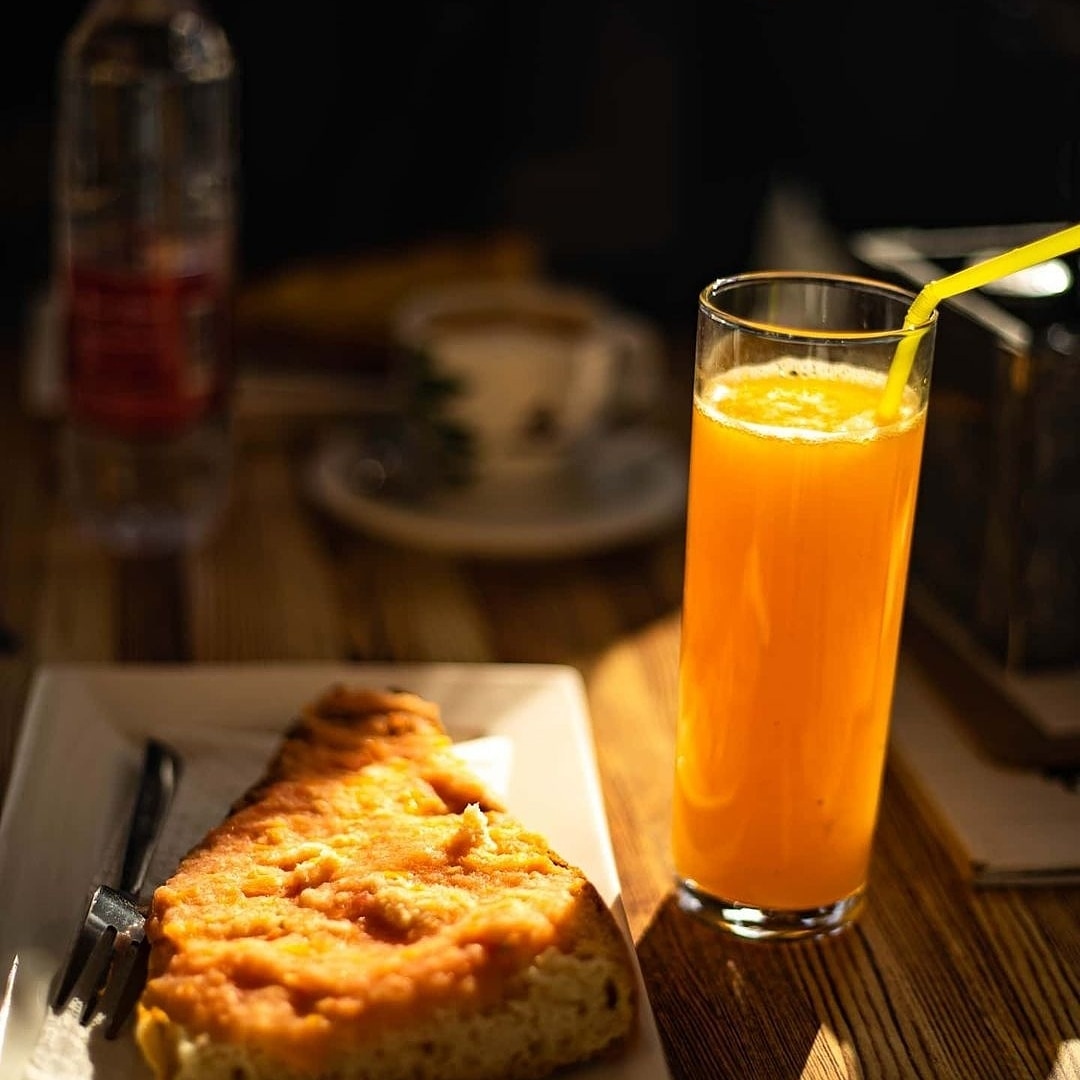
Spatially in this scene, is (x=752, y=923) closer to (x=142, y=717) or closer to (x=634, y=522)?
(x=142, y=717)

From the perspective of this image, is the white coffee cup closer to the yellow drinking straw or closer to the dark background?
the dark background

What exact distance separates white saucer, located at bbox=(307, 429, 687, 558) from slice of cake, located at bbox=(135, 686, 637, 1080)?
55 centimetres

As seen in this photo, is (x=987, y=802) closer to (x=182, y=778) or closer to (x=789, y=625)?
(x=789, y=625)

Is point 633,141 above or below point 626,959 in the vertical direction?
above

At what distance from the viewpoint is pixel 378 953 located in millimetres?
735

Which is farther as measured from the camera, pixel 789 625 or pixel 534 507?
A: pixel 534 507

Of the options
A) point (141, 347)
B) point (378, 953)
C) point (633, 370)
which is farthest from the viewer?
point (633, 370)

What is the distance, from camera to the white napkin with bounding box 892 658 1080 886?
37.5 inches

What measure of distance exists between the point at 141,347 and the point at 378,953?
29.1 inches

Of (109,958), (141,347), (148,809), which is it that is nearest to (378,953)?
(109,958)

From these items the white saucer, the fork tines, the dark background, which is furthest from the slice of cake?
the dark background

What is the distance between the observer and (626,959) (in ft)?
2.49

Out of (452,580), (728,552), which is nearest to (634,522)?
(452,580)

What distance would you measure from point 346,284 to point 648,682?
74 cm
